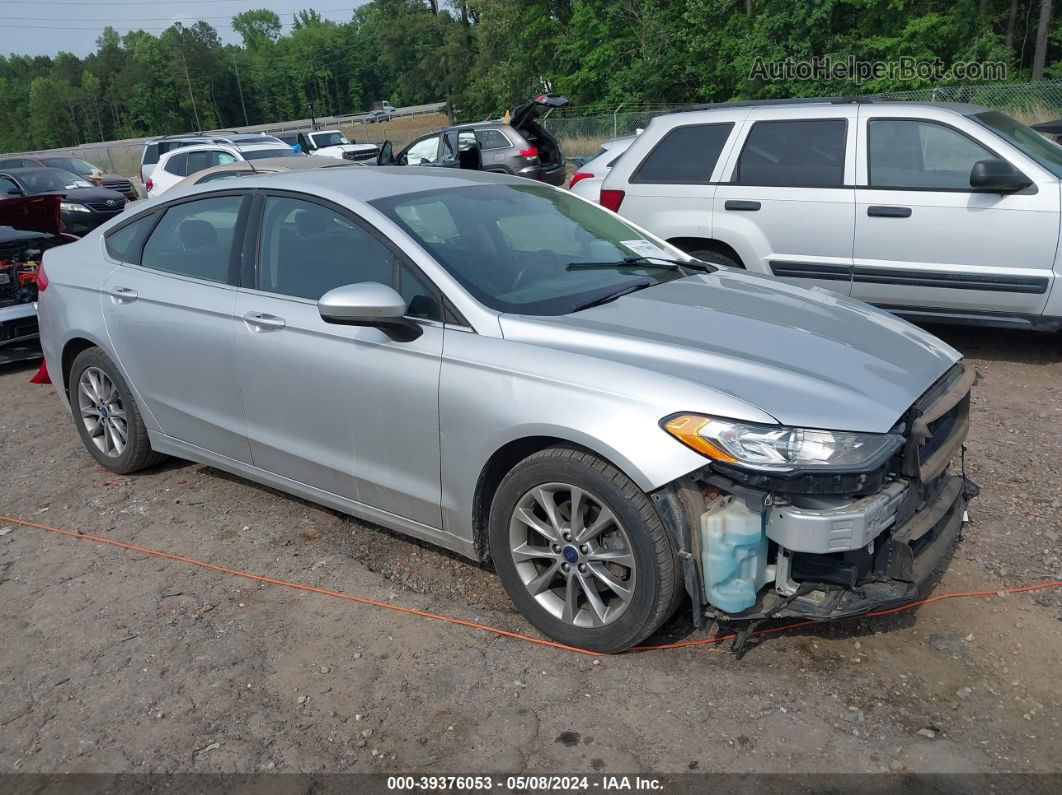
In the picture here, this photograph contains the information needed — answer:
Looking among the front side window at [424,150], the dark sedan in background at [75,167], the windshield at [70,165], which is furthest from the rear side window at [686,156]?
the windshield at [70,165]

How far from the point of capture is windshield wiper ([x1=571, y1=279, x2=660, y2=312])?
138 inches

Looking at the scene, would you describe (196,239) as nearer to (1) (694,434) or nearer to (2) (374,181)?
(2) (374,181)

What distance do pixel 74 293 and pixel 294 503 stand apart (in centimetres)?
174

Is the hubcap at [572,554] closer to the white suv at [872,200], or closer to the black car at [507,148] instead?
the white suv at [872,200]

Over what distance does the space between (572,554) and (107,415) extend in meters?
3.21

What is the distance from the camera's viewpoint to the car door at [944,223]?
5.80 metres

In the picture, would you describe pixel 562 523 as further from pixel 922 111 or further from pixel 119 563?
pixel 922 111

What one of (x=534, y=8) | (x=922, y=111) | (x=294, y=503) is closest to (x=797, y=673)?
(x=294, y=503)

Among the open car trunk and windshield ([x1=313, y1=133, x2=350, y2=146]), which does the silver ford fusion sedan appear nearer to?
the open car trunk

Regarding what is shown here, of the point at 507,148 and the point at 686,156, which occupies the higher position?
the point at 686,156

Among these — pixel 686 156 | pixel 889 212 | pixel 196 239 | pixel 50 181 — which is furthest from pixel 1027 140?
pixel 50 181

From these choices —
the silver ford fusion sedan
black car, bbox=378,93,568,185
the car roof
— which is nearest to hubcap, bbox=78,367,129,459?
the silver ford fusion sedan

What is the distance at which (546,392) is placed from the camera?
10.0 ft

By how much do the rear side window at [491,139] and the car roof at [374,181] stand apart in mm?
12325
